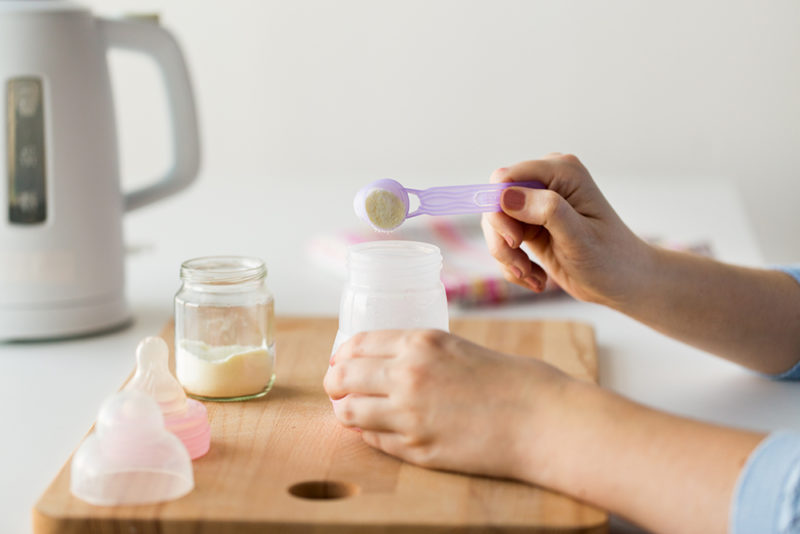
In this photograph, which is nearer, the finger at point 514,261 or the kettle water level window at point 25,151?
the finger at point 514,261

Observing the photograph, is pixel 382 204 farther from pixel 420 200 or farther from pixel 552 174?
pixel 552 174

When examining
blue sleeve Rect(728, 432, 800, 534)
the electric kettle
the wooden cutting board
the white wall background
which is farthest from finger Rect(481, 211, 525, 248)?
the white wall background

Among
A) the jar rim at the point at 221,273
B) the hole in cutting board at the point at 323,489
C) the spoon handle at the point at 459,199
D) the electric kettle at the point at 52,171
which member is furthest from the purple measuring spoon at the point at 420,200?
the electric kettle at the point at 52,171

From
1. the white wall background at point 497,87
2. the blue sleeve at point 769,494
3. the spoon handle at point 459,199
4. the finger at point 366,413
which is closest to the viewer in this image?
the blue sleeve at point 769,494

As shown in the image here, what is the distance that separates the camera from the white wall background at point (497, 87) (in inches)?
96.0

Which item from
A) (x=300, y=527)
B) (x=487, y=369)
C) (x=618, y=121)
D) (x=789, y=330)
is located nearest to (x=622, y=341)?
(x=789, y=330)

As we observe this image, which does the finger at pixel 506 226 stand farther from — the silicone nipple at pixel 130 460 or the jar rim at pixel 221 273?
the silicone nipple at pixel 130 460

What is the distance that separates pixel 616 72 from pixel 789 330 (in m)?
1.62

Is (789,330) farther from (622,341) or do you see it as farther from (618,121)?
(618,121)

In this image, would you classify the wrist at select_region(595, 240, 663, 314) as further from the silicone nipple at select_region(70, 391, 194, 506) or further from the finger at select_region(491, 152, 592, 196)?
the silicone nipple at select_region(70, 391, 194, 506)

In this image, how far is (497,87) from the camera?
8.14 feet

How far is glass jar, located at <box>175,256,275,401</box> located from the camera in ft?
2.73

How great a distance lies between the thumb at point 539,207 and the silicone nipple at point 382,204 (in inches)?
3.8

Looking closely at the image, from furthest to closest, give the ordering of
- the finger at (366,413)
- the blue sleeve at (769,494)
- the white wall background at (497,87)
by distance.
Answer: the white wall background at (497,87) < the finger at (366,413) < the blue sleeve at (769,494)
